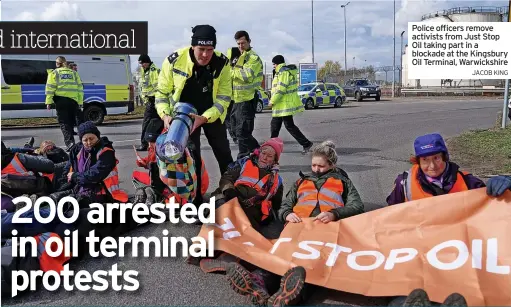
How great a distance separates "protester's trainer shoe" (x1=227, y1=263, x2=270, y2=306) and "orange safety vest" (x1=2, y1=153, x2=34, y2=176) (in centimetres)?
269

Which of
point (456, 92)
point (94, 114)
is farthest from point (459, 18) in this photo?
point (94, 114)

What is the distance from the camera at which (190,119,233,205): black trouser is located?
4895 millimetres

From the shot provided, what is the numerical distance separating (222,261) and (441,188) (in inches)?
67.0

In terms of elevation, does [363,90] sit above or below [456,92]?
below

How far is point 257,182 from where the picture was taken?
4.68 meters

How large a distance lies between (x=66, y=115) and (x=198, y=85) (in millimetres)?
5342

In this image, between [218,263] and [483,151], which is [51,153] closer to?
[218,263]

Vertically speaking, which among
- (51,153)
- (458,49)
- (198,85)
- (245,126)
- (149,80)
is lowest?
(51,153)

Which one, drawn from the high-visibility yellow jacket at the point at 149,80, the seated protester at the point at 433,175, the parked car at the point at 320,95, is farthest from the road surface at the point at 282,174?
the parked car at the point at 320,95

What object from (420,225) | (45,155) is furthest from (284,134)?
(420,225)

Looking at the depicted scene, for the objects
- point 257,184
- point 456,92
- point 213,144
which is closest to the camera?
point 257,184

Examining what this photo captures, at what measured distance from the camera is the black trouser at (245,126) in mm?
6801

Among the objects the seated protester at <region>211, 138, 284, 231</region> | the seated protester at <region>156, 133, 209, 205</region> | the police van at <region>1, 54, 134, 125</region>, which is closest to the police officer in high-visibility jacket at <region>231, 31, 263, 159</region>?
the seated protester at <region>211, 138, 284, 231</region>

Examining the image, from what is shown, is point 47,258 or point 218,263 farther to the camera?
point 218,263
